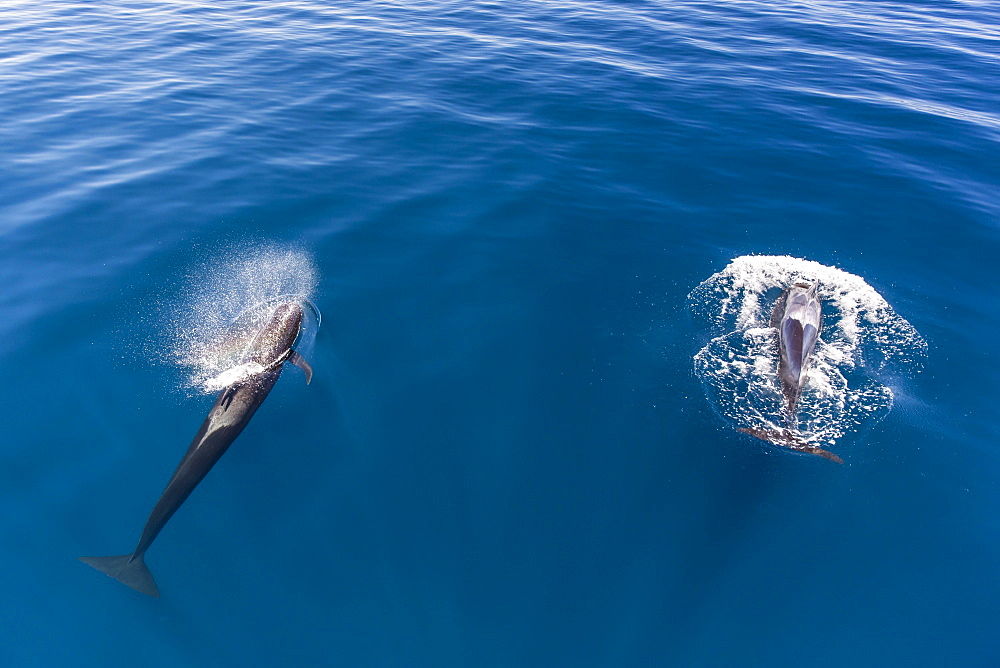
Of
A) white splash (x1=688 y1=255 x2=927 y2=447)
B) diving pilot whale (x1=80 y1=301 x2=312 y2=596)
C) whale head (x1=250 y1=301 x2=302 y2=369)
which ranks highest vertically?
white splash (x1=688 y1=255 x2=927 y2=447)

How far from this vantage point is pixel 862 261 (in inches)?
739

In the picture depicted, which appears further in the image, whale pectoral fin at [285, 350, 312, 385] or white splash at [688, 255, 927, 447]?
whale pectoral fin at [285, 350, 312, 385]

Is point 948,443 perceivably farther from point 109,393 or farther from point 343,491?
point 109,393

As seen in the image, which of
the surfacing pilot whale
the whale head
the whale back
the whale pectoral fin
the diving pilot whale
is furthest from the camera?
the whale head

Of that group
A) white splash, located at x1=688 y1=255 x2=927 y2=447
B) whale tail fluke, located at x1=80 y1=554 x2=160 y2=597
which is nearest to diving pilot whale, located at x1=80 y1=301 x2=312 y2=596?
whale tail fluke, located at x1=80 y1=554 x2=160 y2=597

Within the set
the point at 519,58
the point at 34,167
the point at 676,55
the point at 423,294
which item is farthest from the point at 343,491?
the point at 676,55

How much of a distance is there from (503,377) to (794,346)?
7.82 meters

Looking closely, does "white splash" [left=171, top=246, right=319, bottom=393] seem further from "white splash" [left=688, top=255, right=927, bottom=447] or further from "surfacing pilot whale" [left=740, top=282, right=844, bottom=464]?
"surfacing pilot whale" [left=740, top=282, right=844, bottom=464]

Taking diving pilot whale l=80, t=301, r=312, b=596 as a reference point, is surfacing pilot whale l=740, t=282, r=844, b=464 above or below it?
above

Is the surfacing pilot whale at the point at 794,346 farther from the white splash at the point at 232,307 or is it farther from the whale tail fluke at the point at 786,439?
the white splash at the point at 232,307

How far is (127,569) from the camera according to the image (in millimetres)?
11172

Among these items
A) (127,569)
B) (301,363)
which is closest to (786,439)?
(301,363)

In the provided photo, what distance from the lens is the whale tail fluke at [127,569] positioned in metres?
11.0

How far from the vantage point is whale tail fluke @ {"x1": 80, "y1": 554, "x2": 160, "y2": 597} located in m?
11.0
